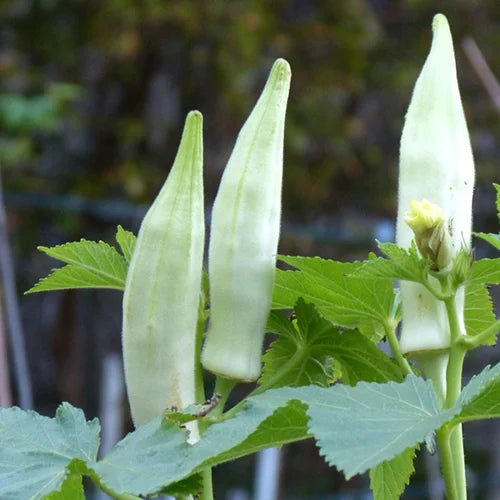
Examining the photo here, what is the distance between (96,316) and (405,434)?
487cm

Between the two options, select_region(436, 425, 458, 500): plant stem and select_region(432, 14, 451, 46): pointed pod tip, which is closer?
select_region(436, 425, 458, 500): plant stem

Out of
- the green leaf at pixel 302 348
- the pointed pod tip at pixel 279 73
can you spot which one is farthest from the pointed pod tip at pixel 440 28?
the green leaf at pixel 302 348

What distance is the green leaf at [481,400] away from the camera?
556 millimetres

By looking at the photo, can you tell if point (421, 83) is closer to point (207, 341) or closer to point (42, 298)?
point (207, 341)

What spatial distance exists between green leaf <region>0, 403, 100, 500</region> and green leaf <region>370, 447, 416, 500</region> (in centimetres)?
24

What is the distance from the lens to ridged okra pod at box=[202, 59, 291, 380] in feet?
2.25

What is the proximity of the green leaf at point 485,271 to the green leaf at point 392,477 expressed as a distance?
185 mm

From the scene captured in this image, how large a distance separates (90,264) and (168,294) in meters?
0.10

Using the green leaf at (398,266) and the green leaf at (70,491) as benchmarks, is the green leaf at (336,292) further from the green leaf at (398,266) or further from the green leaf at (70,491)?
the green leaf at (70,491)

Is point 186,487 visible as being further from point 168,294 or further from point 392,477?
point 392,477

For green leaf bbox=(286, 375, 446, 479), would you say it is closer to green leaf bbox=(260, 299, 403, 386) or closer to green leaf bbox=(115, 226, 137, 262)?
green leaf bbox=(260, 299, 403, 386)

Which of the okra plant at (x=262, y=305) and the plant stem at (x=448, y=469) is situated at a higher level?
the okra plant at (x=262, y=305)

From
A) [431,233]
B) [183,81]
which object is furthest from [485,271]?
[183,81]

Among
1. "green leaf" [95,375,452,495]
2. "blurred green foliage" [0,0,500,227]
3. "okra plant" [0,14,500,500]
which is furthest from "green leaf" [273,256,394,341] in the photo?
"blurred green foliage" [0,0,500,227]
